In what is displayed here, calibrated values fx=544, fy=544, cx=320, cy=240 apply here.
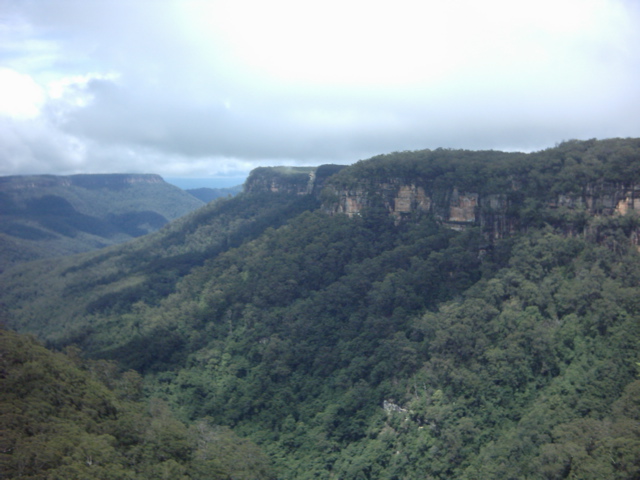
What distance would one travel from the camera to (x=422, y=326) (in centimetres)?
4369

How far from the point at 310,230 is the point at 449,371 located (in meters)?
27.9

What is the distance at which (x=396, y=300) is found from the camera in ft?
161

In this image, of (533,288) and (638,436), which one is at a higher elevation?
(533,288)

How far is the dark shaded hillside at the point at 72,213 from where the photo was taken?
455 feet

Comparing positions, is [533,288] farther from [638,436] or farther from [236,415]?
[236,415]

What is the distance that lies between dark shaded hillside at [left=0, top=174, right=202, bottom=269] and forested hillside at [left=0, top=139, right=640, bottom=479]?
71239mm

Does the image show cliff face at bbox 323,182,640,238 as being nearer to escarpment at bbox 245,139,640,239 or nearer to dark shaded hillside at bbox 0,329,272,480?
escarpment at bbox 245,139,640,239

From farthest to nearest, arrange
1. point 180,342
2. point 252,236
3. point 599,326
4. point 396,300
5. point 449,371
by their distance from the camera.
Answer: point 252,236 < point 180,342 < point 396,300 < point 449,371 < point 599,326

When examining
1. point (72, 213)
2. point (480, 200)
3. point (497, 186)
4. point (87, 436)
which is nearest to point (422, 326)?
point (480, 200)

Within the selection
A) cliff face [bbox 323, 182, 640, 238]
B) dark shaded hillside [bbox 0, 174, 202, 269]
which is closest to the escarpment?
cliff face [bbox 323, 182, 640, 238]

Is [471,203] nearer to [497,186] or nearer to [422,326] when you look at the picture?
[497,186]

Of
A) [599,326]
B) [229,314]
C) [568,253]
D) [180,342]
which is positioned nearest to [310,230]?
[229,314]

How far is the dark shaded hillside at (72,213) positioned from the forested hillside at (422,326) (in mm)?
71239

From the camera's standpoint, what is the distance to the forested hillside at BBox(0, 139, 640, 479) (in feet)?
110
